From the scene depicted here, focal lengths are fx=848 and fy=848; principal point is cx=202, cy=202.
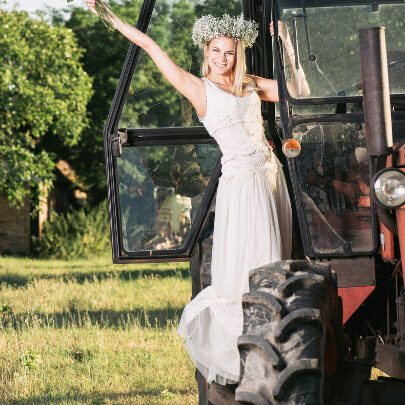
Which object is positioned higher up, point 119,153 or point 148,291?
point 119,153

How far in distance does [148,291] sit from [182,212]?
7.57 metres

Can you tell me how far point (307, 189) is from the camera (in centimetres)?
434

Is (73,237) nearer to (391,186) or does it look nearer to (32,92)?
(32,92)

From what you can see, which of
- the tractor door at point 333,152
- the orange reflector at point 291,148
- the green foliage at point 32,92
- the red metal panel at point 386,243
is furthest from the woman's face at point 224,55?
the green foliage at point 32,92

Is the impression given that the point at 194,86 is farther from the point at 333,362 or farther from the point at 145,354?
the point at 145,354

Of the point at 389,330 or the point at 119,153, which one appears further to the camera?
the point at 119,153

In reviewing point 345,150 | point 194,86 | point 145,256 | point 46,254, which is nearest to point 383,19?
point 345,150

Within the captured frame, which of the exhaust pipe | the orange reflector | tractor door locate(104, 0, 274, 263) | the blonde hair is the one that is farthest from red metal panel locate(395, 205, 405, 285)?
tractor door locate(104, 0, 274, 263)

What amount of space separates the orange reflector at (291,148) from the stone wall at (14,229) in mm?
21962

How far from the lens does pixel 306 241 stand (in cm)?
429

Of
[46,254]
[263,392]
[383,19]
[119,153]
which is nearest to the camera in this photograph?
[263,392]

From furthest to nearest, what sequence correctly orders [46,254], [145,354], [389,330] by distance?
[46,254] < [145,354] < [389,330]

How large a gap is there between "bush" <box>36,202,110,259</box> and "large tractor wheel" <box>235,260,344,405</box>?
68.8 feet

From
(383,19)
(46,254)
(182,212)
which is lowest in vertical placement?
(46,254)
